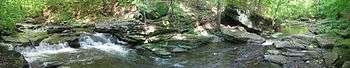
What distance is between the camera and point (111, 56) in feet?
59.6

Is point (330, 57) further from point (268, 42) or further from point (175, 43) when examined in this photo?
point (175, 43)

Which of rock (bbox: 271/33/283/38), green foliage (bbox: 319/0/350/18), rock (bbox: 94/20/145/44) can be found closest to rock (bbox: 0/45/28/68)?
rock (bbox: 94/20/145/44)

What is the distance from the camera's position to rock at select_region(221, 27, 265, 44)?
21.9 meters

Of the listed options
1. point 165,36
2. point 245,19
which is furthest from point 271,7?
point 165,36

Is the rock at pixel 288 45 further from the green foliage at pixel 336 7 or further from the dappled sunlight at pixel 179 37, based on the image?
the green foliage at pixel 336 7

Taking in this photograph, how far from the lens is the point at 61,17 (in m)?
28.9

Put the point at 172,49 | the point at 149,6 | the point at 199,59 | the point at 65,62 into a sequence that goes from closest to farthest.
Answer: the point at 65,62 < the point at 199,59 < the point at 172,49 < the point at 149,6

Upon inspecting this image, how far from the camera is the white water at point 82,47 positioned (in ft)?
59.5

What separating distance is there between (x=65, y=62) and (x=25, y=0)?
11.4 meters

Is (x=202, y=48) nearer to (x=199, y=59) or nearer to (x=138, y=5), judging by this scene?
(x=199, y=59)

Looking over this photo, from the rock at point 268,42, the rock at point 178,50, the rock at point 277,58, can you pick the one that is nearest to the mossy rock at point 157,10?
the rock at point 178,50

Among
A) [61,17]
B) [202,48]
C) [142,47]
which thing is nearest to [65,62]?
[142,47]

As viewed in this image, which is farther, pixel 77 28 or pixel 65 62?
pixel 77 28

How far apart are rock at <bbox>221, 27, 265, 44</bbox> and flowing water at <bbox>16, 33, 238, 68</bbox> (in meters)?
0.93
